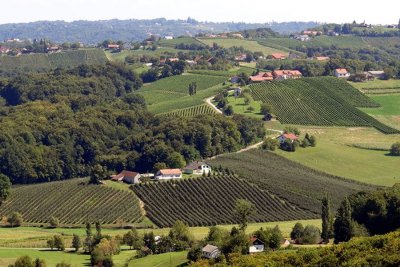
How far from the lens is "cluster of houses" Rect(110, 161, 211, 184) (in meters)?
91.9

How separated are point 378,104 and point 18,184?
61609 millimetres

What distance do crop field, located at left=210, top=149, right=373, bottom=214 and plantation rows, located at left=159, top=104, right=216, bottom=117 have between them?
22.6m

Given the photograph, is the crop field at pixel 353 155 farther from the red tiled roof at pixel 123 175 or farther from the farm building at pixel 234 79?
the farm building at pixel 234 79

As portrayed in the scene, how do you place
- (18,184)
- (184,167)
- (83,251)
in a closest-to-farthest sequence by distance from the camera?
(83,251) → (184,167) → (18,184)

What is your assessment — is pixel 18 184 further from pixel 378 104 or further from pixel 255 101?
pixel 378 104

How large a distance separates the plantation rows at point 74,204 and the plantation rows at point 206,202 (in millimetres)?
2163

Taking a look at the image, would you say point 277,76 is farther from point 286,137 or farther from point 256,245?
point 256,245

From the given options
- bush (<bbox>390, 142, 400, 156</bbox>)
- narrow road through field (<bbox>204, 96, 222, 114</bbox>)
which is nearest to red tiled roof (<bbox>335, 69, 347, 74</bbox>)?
narrow road through field (<bbox>204, 96, 222, 114</bbox>)

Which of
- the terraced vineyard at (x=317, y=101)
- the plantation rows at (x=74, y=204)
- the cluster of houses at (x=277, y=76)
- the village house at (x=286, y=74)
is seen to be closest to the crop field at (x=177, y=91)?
the cluster of houses at (x=277, y=76)

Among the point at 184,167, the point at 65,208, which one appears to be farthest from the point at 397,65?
the point at 65,208

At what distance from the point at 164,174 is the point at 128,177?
450 centimetres

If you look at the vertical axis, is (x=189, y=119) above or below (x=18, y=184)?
above

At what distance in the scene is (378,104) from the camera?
134000mm

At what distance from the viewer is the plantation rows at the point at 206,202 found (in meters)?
80.0
